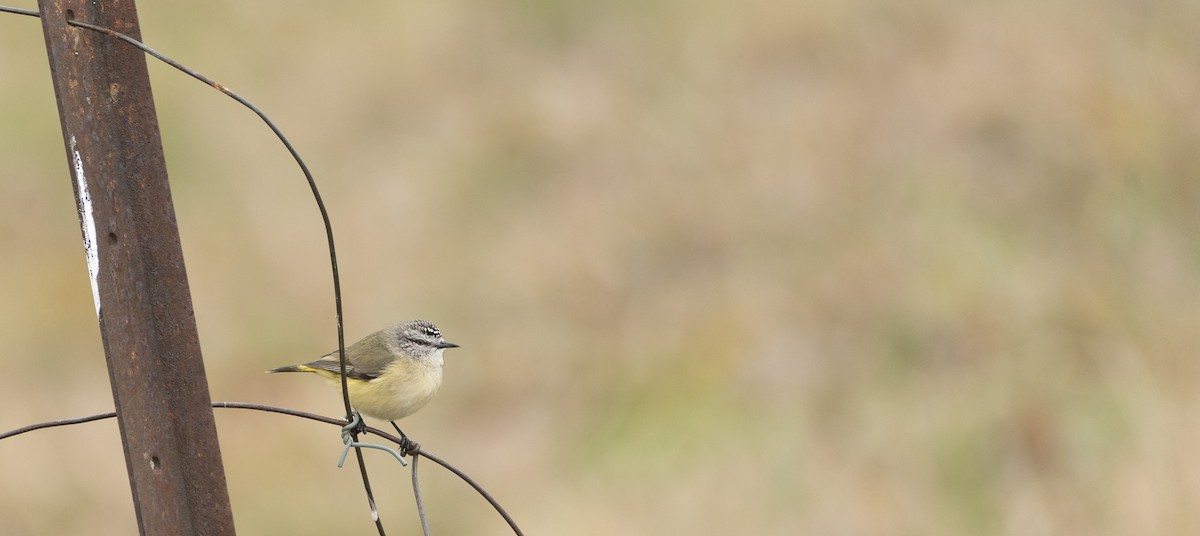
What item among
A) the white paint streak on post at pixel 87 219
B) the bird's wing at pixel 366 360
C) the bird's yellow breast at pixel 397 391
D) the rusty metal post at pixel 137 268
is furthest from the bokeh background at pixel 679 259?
the white paint streak on post at pixel 87 219

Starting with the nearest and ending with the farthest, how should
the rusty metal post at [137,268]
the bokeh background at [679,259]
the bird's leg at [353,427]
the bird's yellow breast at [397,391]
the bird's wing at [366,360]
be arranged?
1. the rusty metal post at [137,268]
2. the bird's leg at [353,427]
3. the bird's yellow breast at [397,391]
4. the bird's wing at [366,360]
5. the bokeh background at [679,259]

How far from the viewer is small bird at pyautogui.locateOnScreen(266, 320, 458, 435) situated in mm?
4906

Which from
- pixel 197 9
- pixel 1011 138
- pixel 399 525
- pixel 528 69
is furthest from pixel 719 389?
pixel 197 9

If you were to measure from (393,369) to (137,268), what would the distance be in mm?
2316

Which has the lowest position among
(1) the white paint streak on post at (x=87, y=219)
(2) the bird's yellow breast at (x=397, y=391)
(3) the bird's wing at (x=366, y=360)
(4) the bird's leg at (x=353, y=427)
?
(4) the bird's leg at (x=353, y=427)

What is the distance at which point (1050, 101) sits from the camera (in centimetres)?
1220

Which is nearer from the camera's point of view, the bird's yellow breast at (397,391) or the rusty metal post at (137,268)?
the rusty metal post at (137,268)

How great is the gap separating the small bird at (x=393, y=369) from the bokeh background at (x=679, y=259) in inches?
166

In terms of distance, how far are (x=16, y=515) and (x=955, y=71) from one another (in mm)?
10225

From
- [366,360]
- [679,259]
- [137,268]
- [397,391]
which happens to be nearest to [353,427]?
[137,268]

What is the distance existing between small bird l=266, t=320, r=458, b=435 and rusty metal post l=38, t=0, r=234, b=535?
2.04 meters

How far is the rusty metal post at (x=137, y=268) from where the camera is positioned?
265 cm

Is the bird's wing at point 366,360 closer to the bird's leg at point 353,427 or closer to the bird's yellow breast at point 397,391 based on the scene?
the bird's yellow breast at point 397,391

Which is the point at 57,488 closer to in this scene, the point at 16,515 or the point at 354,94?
the point at 16,515
